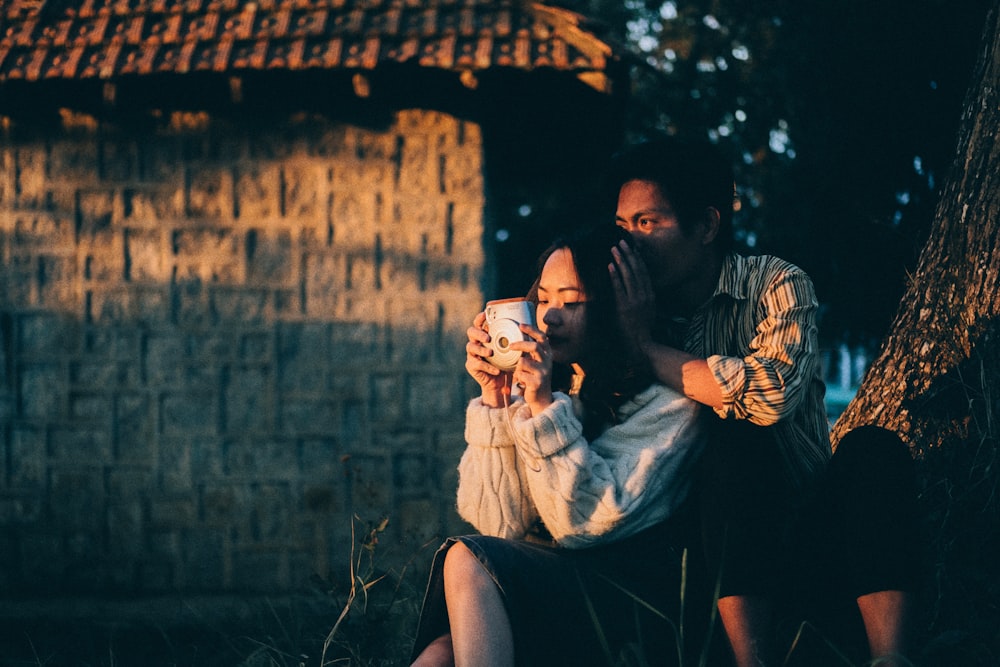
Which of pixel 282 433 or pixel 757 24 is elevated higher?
pixel 757 24

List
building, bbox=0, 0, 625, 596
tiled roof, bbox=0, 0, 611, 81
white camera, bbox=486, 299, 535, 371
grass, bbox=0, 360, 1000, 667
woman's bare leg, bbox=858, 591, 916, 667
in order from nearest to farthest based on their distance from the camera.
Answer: woman's bare leg, bbox=858, 591, 916, 667 < white camera, bbox=486, 299, 535, 371 < grass, bbox=0, 360, 1000, 667 < tiled roof, bbox=0, 0, 611, 81 < building, bbox=0, 0, 625, 596

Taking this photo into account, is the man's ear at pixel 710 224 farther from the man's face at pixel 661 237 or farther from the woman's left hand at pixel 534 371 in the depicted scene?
the woman's left hand at pixel 534 371

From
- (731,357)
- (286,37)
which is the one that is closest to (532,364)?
(731,357)

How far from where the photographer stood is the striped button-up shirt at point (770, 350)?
206 cm

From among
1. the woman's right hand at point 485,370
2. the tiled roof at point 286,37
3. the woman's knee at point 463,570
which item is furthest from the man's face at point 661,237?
the tiled roof at point 286,37

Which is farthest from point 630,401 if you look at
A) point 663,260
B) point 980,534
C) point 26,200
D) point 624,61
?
point 26,200

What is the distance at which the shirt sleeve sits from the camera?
2.05m

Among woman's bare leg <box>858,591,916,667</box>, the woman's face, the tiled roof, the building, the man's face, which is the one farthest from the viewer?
the building

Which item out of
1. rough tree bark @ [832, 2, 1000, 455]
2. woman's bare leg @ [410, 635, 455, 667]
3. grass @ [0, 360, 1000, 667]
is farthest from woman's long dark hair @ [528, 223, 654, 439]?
rough tree bark @ [832, 2, 1000, 455]

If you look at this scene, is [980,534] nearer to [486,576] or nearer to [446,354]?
[486,576]

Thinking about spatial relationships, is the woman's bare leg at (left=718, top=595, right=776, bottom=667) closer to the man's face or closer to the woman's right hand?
the woman's right hand

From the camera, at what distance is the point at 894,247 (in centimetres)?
654

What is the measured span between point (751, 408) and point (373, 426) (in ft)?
9.52

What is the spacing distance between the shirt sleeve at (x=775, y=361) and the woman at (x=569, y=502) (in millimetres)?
111
